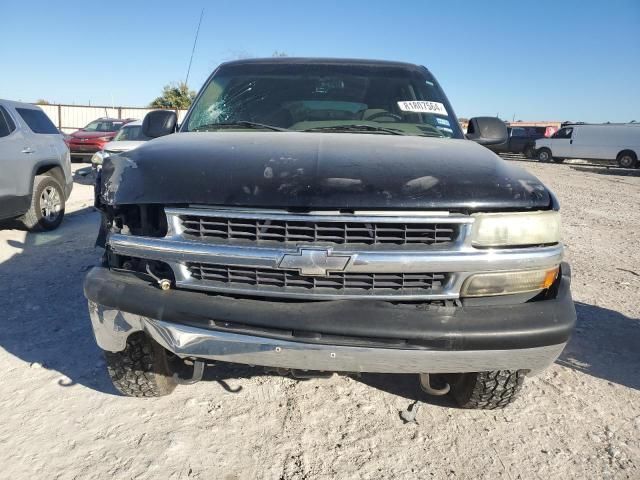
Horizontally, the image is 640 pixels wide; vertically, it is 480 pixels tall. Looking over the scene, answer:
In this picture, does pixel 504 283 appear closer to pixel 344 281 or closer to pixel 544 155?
pixel 344 281

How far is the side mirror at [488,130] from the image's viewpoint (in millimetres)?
3580

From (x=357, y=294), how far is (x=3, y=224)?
660 centimetres

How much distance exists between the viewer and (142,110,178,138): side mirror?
11.5 feet

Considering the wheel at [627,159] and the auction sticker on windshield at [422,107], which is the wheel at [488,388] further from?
the wheel at [627,159]

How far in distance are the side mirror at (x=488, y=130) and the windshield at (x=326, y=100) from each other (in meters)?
0.27

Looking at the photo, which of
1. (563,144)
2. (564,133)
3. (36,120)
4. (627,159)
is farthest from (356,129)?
(564,133)

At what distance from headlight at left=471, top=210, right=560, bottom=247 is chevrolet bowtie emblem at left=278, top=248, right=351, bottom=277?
555mm

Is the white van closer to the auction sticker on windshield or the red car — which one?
the red car

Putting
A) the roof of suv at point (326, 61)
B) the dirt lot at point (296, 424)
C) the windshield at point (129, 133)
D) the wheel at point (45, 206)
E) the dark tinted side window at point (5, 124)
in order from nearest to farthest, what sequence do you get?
the dirt lot at point (296, 424), the roof of suv at point (326, 61), the dark tinted side window at point (5, 124), the wheel at point (45, 206), the windshield at point (129, 133)

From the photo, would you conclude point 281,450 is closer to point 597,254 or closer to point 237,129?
point 237,129

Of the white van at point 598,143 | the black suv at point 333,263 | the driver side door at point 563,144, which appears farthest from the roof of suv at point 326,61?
the driver side door at point 563,144

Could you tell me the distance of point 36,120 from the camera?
6840 mm


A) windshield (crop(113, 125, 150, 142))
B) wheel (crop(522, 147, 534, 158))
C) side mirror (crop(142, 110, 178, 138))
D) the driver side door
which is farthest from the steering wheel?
wheel (crop(522, 147, 534, 158))

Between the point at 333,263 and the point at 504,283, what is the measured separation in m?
0.72
